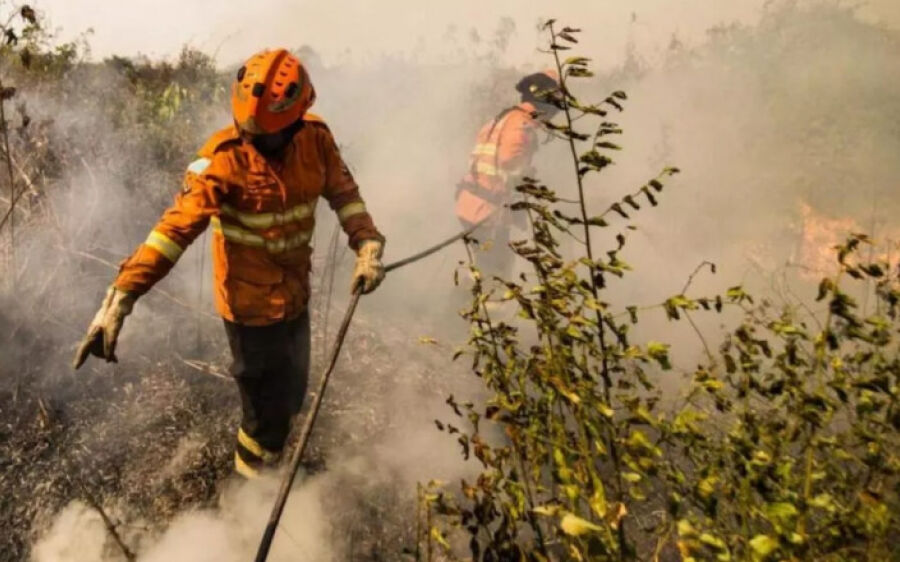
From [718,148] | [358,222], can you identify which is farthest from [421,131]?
[358,222]

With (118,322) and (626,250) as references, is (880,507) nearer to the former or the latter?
(118,322)

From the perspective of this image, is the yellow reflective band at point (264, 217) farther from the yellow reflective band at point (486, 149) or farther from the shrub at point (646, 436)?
the yellow reflective band at point (486, 149)

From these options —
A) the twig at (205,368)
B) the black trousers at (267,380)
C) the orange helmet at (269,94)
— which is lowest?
the twig at (205,368)

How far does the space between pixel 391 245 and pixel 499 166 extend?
7.77 ft

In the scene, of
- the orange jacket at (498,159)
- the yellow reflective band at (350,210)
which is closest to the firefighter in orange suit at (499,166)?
the orange jacket at (498,159)

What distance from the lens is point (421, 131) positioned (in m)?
8.81

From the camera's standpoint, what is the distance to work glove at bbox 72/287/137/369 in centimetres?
226

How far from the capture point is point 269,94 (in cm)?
246

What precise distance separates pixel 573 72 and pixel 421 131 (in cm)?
771

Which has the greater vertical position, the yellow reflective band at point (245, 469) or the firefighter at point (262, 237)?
the firefighter at point (262, 237)

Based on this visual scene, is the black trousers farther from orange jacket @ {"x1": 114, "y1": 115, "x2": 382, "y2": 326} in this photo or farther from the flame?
the flame

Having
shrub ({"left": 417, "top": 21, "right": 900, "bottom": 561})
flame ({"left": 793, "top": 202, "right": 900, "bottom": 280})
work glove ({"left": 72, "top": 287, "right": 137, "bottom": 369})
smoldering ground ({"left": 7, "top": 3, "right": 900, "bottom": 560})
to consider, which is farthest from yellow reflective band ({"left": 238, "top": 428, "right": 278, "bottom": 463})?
flame ({"left": 793, "top": 202, "right": 900, "bottom": 280})

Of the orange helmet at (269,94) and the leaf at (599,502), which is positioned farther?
the orange helmet at (269,94)

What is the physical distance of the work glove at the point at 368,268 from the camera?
9.45 ft
